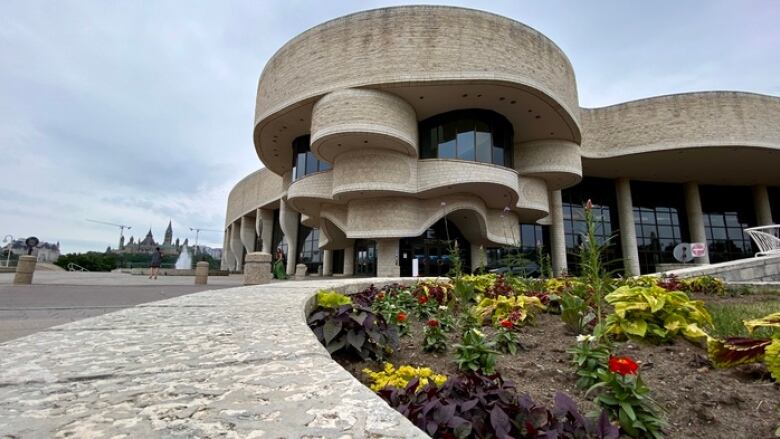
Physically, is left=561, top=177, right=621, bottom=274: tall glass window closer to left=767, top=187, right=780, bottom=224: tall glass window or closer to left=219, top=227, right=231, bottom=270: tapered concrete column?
left=767, top=187, right=780, bottom=224: tall glass window

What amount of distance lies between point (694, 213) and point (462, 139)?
945 inches

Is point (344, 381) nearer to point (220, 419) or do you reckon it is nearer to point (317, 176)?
point (220, 419)

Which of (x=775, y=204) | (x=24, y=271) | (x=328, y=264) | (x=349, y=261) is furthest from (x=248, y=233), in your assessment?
(x=775, y=204)

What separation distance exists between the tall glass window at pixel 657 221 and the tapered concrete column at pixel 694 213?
1210 millimetres

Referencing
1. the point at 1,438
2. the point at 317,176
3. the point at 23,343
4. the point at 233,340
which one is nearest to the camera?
the point at 1,438

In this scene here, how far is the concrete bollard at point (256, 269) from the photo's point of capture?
12.2 m

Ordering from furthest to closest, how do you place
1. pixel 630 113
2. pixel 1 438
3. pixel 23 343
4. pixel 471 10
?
pixel 630 113 → pixel 471 10 → pixel 23 343 → pixel 1 438

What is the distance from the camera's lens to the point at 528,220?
25969 millimetres

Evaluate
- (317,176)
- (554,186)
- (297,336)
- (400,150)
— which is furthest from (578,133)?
(297,336)

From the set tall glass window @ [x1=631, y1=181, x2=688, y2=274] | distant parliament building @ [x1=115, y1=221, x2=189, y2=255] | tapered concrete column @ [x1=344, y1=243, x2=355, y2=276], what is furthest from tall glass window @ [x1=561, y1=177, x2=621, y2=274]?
distant parliament building @ [x1=115, y1=221, x2=189, y2=255]

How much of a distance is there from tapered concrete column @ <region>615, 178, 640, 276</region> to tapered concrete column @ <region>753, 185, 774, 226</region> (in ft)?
37.8

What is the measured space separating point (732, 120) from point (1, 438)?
33703mm

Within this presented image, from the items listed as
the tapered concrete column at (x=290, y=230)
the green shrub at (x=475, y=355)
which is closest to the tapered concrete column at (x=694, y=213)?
the tapered concrete column at (x=290, y=230)

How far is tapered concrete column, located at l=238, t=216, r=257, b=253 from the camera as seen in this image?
1742 inches
